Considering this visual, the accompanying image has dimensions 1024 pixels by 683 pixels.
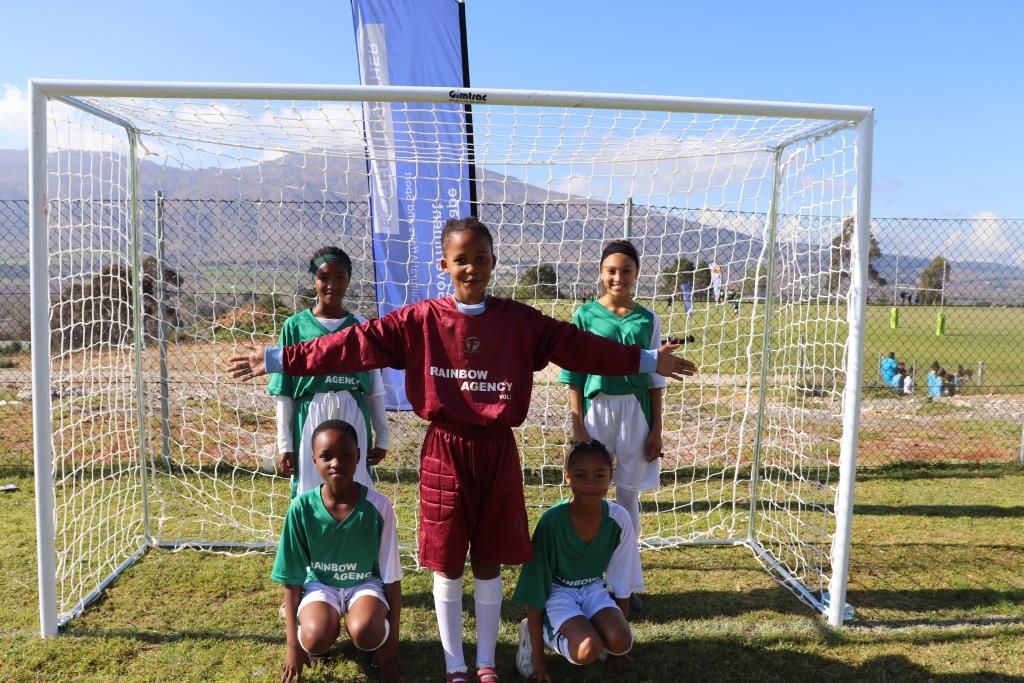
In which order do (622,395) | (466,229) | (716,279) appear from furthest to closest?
(716,279) < (622,395) < (466,229)

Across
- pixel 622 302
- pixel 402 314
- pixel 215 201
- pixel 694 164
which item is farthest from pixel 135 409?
pixel 694 164

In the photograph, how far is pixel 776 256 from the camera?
4.42 meters

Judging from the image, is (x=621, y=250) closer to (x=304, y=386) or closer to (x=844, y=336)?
(x=844, y=336)

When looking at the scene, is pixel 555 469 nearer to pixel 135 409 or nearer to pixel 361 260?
pixel 361 260

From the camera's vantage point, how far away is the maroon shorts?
2.63 metres

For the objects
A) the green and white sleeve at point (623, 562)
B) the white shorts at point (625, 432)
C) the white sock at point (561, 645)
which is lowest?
the white sock at point (561, 645)

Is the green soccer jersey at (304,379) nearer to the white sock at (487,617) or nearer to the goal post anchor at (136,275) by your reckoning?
the white sock at (487,617)

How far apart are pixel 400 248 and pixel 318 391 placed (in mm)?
2648

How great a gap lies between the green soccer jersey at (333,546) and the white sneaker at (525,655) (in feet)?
2.04

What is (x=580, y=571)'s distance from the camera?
2.95m

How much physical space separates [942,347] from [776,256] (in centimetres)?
1507

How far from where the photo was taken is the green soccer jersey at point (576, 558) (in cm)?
289

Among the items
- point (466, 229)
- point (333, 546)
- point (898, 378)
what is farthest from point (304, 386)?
point (898, 378)

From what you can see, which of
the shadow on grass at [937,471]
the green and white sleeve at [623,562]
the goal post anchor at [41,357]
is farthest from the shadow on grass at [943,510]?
the goal post anchor at [41,357]
